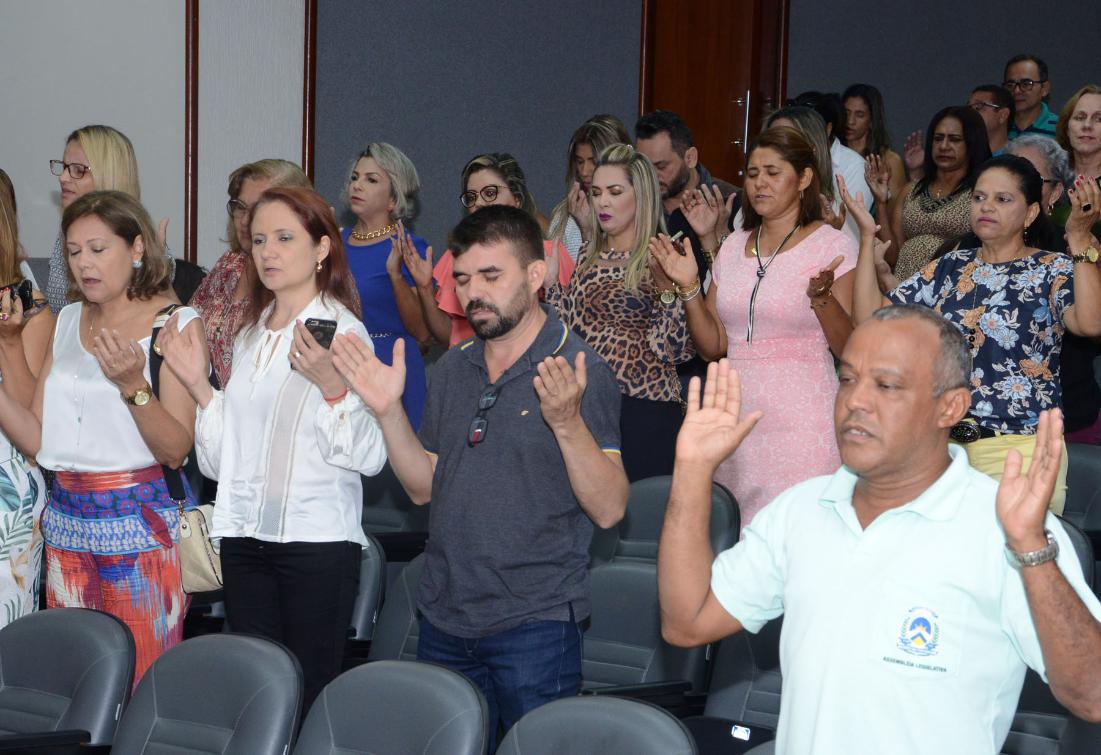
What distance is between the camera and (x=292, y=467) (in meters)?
2.90

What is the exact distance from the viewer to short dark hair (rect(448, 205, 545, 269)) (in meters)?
2.77

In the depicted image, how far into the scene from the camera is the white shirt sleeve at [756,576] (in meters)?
2.03

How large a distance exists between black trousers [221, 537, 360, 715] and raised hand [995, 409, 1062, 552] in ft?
5.23

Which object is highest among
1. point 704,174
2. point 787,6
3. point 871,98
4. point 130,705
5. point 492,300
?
point 787,6

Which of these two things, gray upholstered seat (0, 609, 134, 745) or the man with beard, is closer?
the man with beard

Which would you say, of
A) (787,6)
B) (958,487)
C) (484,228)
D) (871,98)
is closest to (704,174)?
(871,98)

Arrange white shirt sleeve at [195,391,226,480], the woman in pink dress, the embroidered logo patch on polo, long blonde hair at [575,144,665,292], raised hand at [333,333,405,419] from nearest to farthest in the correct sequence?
1. the embroidered logo patch on polo
2. raised hand at [333,333,405,419]
3. white shirt sleeve at [195,391,226,480]
4. the woman in pink dress
5. long blonde hair at [575,144,665,292]

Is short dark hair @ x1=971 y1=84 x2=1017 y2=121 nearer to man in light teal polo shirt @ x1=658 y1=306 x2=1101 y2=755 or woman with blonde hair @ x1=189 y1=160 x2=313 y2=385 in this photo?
woman with blonde hair @ x1=189 y1=160 x2=313 y2=385

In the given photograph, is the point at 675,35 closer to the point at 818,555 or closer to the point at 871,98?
the point at 871,98

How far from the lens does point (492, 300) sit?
272 cm

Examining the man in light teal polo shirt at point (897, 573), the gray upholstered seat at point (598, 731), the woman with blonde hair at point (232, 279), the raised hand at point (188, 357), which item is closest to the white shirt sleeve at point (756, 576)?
the man in light teal polo shirt at point (897, 573)

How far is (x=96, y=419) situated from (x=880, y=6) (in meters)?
5.50

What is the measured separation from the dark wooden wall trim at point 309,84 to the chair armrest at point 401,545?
2.56 meters

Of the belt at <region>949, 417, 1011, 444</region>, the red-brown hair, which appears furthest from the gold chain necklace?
the belt at <region>949, 417, 1011, 444</region>
